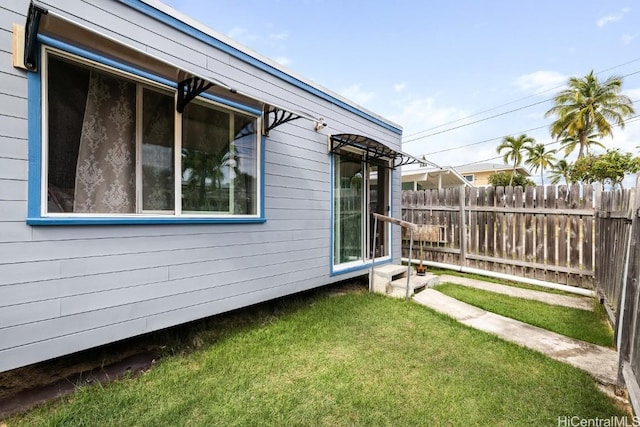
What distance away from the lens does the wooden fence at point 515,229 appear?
16.7ft

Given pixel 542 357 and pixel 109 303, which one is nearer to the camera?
pixel 109 303

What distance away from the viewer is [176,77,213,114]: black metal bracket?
2.66 m

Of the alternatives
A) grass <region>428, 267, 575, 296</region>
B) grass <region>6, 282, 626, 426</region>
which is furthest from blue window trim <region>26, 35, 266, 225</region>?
grass <region>428, 267, 575, 296</region>

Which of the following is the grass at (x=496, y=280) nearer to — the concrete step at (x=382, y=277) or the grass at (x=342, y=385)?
the concrete step at (x=382, y=277)

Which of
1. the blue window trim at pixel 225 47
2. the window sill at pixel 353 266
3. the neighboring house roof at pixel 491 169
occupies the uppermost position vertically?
the neighboring house roof at pixel 491 169

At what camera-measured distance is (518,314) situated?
3.97 metres

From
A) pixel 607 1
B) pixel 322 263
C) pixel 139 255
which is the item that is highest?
pixel 607 1

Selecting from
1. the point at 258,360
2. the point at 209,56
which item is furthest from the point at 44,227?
the point at 209,56

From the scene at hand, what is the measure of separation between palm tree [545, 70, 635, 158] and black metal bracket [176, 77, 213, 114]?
25.8 metres

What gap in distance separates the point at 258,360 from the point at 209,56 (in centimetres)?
300

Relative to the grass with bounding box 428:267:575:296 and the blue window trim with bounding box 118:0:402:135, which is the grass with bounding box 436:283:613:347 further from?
the blue window trim with bounding box 118:0:402:135

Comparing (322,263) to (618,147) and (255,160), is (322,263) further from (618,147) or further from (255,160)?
(618,147)

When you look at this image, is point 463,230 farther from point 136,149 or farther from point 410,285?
point 136,149

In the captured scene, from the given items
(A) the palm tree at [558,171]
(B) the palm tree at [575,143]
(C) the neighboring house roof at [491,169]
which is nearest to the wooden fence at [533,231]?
(C) the neighboring house roof at [491,169]
